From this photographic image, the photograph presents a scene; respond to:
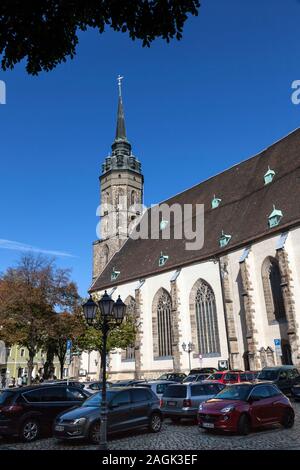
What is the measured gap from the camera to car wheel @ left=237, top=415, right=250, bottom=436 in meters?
11.0

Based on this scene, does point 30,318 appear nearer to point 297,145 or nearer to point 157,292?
point 157,292

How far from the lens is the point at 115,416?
38.4ft

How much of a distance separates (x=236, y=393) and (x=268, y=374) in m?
8.45

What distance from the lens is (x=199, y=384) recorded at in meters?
14.9

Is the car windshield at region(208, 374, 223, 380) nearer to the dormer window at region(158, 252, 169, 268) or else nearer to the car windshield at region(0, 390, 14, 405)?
the car windshield at region(0, 390, 14, 405)

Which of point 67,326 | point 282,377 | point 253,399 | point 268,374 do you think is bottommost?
point 253,399

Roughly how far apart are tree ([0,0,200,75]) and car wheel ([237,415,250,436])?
9656 mm

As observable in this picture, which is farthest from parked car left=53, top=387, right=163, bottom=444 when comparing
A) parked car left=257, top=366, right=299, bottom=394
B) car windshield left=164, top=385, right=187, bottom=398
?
parked car left=257, top=366, right=299, bottom=394

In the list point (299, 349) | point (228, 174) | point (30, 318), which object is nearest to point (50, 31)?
point (299, 349)

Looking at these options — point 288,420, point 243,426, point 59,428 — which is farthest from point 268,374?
point 59,428

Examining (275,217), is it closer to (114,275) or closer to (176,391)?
(176,391)

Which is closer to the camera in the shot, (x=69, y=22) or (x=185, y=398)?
(x=69, y=22)

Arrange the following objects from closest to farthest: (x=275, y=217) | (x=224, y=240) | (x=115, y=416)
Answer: (x=115, y=416)
(x=275, y=217)
(x=224, y=240)
